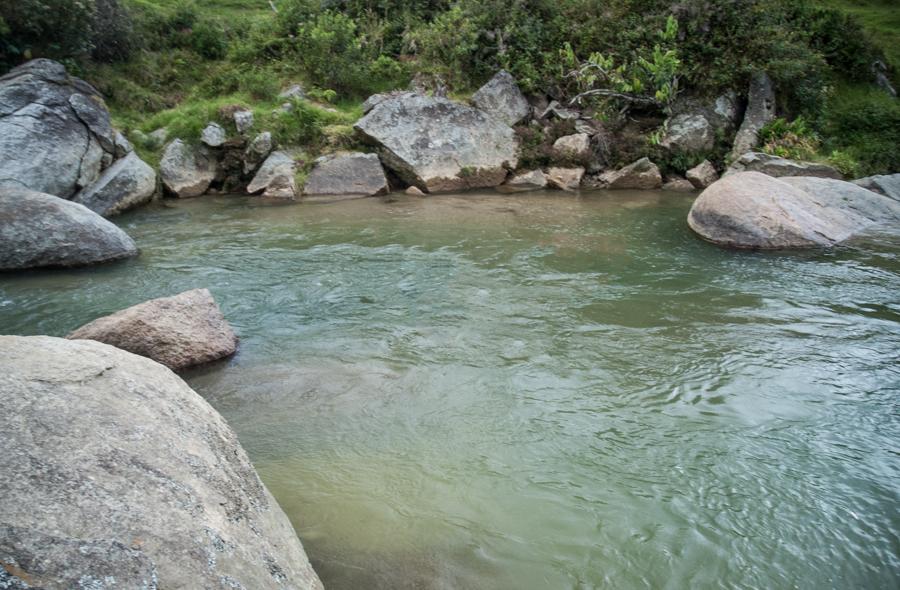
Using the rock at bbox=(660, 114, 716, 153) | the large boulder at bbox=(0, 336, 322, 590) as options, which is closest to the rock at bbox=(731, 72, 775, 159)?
the rock at bbox=(660, 114, 716, 153)

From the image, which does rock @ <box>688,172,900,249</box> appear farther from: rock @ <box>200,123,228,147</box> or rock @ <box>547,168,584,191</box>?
rock @ <box>200,123,228,147</box>

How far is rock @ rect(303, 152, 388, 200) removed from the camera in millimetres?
15109

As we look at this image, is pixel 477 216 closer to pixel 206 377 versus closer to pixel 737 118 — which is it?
pixel 206 377

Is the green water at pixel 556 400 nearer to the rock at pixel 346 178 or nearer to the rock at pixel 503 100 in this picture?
the rock at pixel 346 178

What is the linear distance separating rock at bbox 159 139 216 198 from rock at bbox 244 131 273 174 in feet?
2.87

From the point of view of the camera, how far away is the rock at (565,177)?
16.0 metres

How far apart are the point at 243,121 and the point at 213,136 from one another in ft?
2.94

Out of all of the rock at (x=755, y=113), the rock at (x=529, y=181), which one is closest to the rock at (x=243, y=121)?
the rock at (x=529, y=181)

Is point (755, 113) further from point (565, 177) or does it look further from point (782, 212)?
point (782, 212)

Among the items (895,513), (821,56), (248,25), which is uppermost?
(248,25)

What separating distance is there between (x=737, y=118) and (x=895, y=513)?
1551 cm

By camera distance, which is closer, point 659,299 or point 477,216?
point 659,299

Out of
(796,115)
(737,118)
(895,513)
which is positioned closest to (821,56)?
(796,115)

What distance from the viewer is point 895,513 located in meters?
4.03
